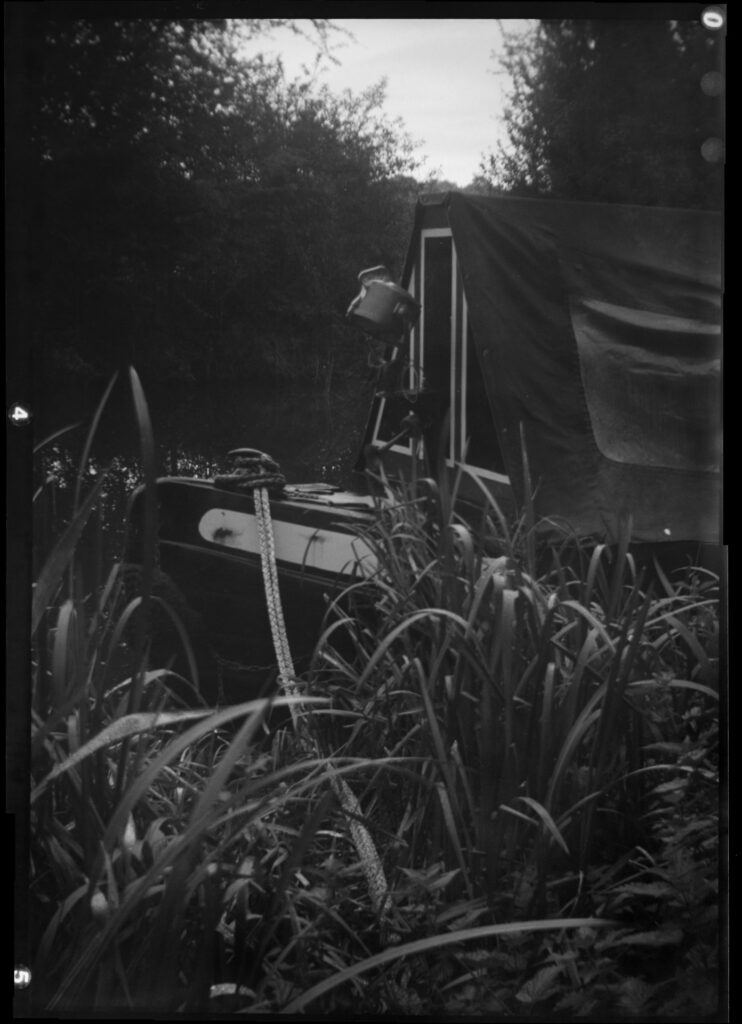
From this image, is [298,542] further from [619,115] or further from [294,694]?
[619,115]

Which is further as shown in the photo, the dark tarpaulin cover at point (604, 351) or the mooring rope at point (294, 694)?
the dark tarpaulin cover at point (604, 351)

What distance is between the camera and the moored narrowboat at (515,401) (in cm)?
169

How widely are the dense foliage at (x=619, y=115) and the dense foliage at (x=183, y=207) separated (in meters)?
0.21

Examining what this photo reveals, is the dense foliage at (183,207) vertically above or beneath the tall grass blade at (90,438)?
above

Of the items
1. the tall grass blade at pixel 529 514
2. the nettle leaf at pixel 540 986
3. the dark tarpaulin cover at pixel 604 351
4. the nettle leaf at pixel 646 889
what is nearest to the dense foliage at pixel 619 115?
the dark tarpaulin cover at pixel 604 351

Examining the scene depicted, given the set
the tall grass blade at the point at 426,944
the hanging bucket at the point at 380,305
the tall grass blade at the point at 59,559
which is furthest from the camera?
the hanging bucket at the point at 380,305

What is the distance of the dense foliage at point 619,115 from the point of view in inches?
65.7

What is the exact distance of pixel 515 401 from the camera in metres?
1.71

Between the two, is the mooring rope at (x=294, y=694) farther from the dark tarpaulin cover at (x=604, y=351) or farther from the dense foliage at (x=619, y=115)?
the dense foliage at (x=619, y=115)

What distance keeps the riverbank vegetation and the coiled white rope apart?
2 centimetres

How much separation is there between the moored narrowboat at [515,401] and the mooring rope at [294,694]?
0.5 inches

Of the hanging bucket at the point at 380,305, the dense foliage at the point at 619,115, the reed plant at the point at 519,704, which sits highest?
the dense foliage at the point at 619,115

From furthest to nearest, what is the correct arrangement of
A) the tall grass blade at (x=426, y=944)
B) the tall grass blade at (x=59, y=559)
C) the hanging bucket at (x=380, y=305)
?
the hanging bucket at (x=380, y=305) < the tall grass blade at (x=59, y=559) < the tall grass blade at (x=426, y=944)

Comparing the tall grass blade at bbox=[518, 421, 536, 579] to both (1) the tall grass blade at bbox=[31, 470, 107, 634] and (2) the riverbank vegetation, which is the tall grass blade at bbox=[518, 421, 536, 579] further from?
(1) the tall grass blade at bbox=[31, 470, 107, 634]
